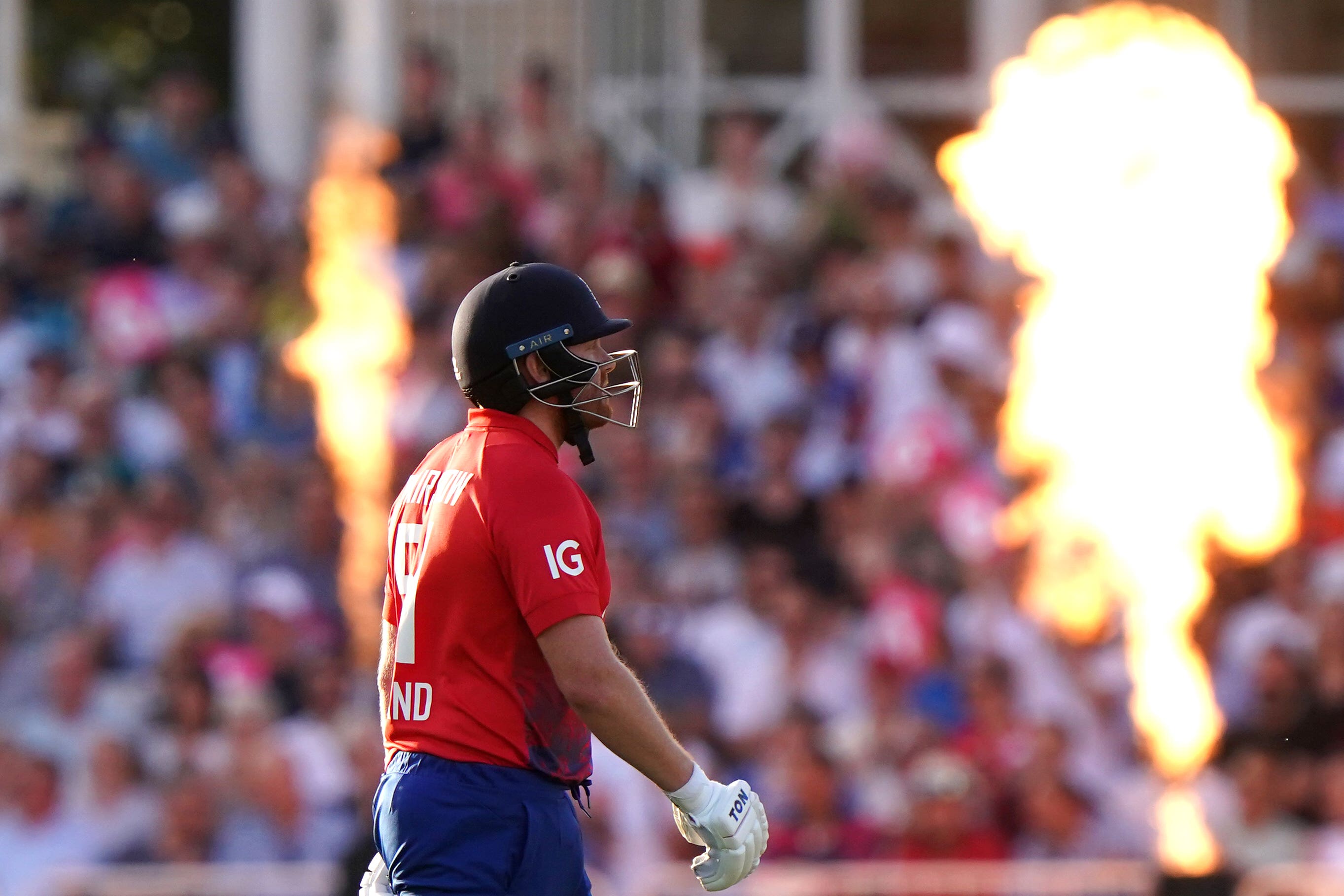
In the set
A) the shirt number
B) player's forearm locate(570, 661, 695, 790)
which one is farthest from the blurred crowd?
player's forearm locate(570, 661, 695, 790)

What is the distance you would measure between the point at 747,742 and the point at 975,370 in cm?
223

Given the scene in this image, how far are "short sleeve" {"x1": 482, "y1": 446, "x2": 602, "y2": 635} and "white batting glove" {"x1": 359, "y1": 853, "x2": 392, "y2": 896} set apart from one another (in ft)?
2.01

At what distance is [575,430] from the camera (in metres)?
4.62

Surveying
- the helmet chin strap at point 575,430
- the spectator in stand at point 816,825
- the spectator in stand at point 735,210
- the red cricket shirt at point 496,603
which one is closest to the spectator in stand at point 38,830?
the spectator in stand at point 816,825

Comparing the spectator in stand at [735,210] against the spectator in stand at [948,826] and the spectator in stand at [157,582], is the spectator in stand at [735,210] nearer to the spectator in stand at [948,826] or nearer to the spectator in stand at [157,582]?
the spectator in stand at [157,582]

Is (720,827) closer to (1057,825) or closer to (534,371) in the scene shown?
(534,371)

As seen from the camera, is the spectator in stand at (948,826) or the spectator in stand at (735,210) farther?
the spectator in stand at (735,210)

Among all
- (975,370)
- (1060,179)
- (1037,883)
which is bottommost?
(1037,883)

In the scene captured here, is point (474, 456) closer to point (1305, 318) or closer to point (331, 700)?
point (331, 700)

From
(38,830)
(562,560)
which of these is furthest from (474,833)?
(38,830)

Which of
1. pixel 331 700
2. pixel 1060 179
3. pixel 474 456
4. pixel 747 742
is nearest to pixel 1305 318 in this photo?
pixel 1060 179

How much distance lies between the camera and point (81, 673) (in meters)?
9.84

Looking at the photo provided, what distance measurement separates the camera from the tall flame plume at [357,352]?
1024cm

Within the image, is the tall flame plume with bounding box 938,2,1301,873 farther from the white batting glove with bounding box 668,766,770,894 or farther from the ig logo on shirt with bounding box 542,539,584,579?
the ig logo on shirt with bounding box 542,539,584,579
